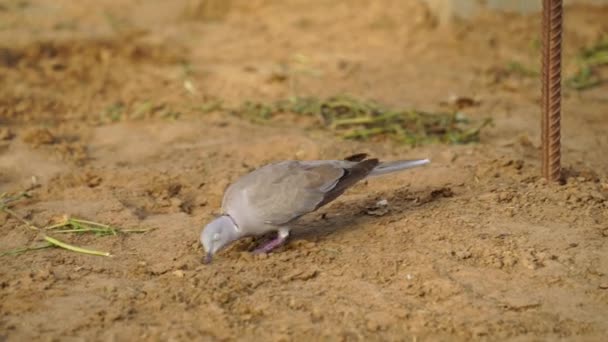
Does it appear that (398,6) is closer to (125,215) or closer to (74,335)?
(125,215)

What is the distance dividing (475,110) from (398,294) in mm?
2821

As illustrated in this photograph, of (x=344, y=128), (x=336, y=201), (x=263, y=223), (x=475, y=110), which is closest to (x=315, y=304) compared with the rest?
(x=263, y=223)

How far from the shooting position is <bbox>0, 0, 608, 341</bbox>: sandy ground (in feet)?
11.9

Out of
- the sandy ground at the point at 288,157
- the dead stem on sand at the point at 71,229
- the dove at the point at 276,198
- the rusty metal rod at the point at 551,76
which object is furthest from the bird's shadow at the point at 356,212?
the dead stem on sand at the point at 71,229

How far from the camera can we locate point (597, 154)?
5.40m

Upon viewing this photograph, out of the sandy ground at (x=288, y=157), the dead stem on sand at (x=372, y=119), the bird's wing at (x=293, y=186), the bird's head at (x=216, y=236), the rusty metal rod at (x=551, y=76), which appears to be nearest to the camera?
the sandy ground at (x=288, y=157)

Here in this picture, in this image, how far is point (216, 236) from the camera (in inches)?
160

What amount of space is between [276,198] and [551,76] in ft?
4.96

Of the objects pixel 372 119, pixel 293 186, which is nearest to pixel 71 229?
pixel 293 186

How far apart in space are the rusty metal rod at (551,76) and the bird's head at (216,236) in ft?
5.48

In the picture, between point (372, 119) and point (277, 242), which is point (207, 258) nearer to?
point (277, 242)

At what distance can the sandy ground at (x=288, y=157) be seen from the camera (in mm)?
3633

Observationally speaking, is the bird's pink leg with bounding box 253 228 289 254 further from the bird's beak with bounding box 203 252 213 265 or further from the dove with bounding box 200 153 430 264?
the bird's beak with bounding box 203 252 213 265

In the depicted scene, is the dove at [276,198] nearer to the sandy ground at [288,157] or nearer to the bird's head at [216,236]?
the bird's head at [216,236]
